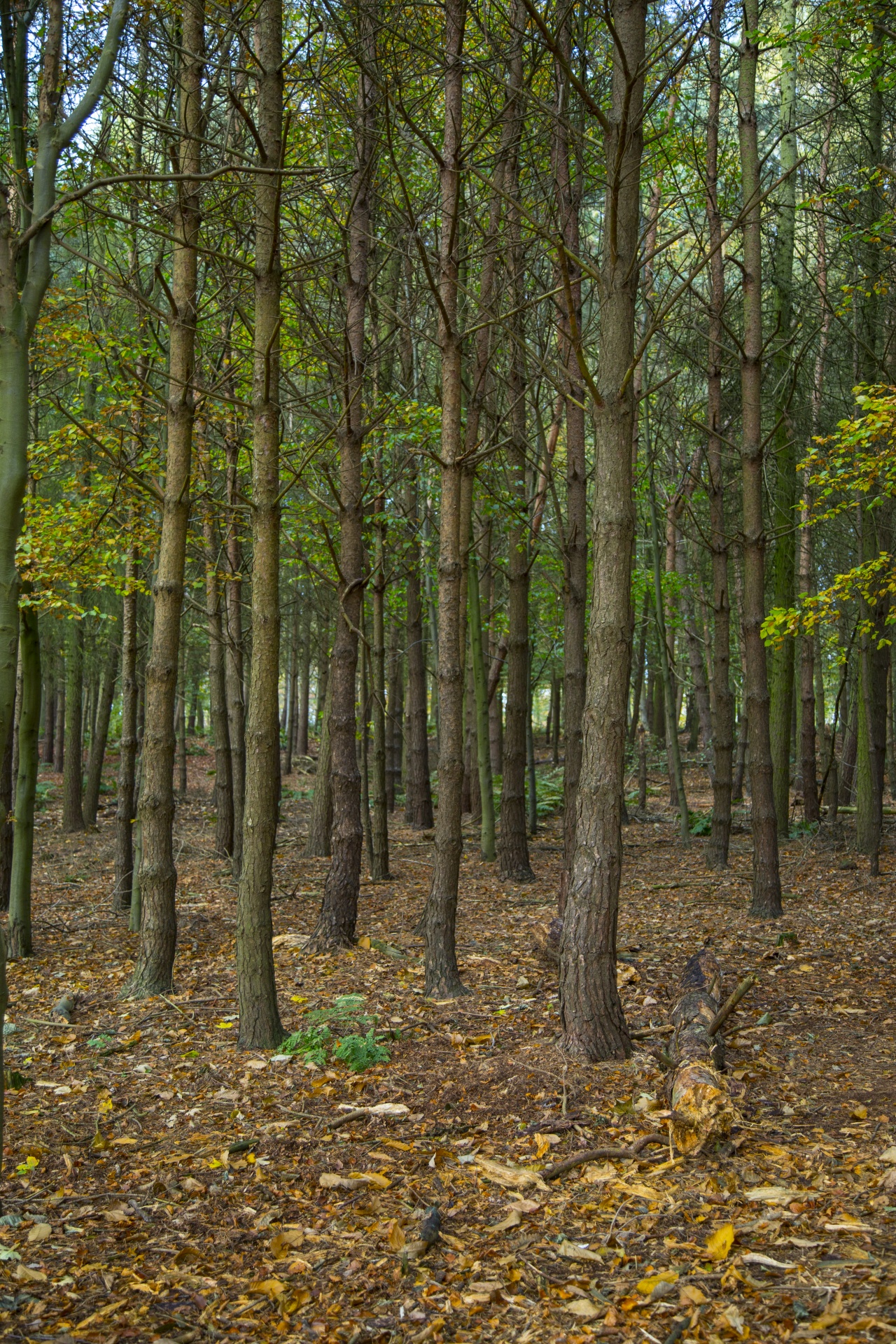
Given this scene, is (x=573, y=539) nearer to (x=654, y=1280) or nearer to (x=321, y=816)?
A: (x=321, y=816)

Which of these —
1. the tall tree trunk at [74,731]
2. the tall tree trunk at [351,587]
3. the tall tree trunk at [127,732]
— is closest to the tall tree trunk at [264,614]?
the tall tree trunk at [351,587]

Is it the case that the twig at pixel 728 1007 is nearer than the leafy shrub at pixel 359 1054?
Yes

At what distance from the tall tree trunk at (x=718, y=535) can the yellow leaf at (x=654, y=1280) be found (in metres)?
8.84

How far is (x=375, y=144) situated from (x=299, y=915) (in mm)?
7645

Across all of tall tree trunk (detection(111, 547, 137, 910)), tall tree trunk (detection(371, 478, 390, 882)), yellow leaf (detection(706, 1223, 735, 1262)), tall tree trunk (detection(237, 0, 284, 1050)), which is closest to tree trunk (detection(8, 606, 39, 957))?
tall tree trunk (detection(111, 547, 137, 910))

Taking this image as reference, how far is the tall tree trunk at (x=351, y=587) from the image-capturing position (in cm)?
807

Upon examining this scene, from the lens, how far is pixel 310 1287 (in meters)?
3.35

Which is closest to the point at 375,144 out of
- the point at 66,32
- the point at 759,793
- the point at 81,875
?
the point at 66,32

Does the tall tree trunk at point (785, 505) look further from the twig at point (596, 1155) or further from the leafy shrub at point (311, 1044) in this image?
the twig at point (596, 1155)

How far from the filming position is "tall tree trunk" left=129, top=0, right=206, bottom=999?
6.89 m

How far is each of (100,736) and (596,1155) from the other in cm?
1401

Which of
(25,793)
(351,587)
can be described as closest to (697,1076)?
(351,587)

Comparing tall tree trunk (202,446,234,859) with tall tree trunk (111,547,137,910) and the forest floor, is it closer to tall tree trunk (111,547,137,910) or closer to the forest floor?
tall tree trunk (111,547,137,910)

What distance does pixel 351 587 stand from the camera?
8211 mm
